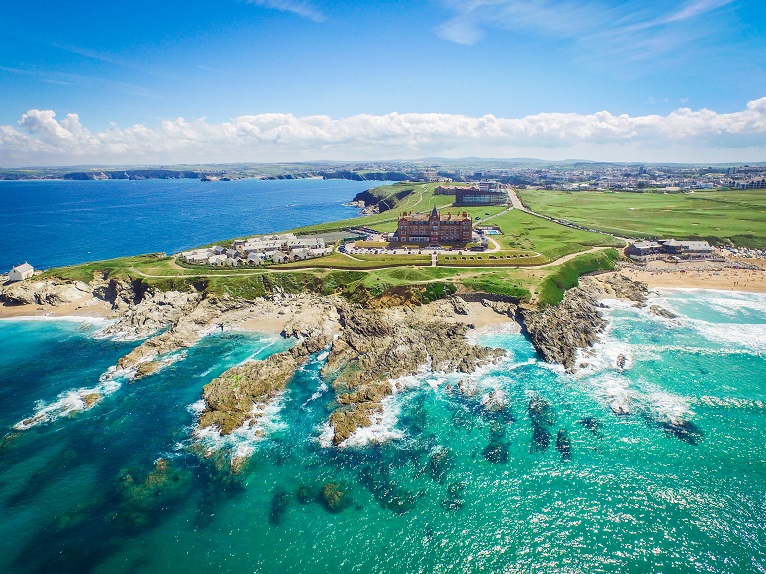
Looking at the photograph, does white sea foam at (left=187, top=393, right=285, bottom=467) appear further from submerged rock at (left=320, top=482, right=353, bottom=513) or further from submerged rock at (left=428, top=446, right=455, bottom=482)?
submerged rock at (left=428, top=446, right=455, bottom=482)

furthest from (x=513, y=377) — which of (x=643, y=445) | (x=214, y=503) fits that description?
(x=214, y=503)

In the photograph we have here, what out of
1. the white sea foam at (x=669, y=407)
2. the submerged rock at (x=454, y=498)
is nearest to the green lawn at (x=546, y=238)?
the white sea foam at (x=669, y=407)

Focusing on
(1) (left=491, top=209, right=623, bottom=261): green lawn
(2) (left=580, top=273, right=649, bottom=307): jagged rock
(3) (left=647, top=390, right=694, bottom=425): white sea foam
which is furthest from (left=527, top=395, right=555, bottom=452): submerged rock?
(1) (left=491, top=209, right=623, bottom=261): green lawn

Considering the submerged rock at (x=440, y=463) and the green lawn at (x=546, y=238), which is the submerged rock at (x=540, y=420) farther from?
the green lawn at (x=546, y=238)

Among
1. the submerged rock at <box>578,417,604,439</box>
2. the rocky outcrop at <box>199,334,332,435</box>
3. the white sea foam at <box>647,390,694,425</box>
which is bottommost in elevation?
the submerged rock at <box>578,417,604,439</box>

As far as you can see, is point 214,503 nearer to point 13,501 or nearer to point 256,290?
point 13,501

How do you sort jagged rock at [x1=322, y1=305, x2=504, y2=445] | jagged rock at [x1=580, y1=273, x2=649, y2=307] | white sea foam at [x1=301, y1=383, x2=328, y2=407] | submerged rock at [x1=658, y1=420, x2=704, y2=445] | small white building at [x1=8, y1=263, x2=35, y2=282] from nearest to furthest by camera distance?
submerged rock at [x1=658, y1=420, x2=704, y2=445]
jagged rock at [x1=322, y1=305, x2=504, y2=445]
white sea foam at [x1=301, y1=383, x2=328, y2=407]
jagged rock at [x1=580, y1=273, x2=649, y2=307]
small white building at [x1=8, y1=263, x2=35, y2=282]

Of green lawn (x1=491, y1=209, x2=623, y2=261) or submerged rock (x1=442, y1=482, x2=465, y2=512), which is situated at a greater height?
green lawn (x1=491, y1=209, x2=623, y2=261)

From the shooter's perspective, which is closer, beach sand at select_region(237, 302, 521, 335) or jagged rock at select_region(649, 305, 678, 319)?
beach sand at select_region(237, 302, 521, 335)
